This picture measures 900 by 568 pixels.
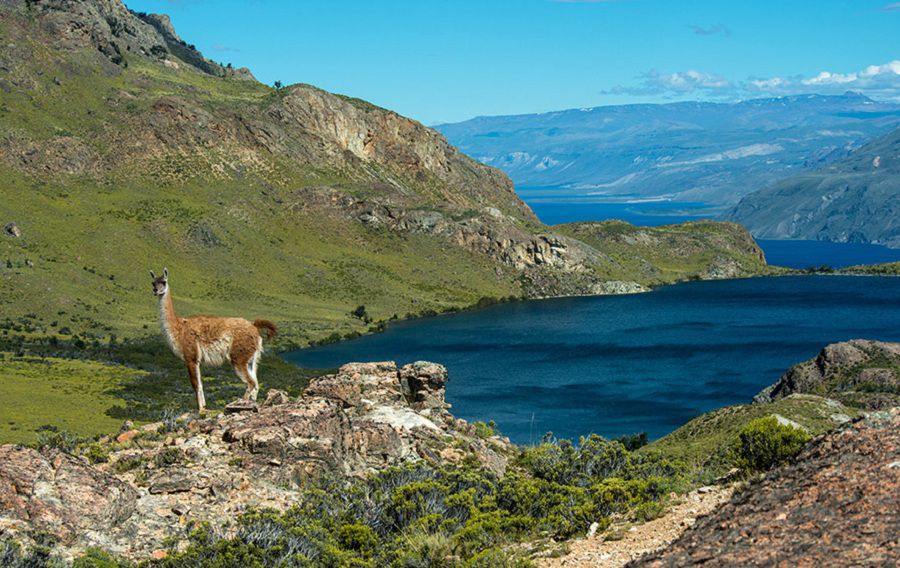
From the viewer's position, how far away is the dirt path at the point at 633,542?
48.8ft

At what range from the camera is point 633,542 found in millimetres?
15641

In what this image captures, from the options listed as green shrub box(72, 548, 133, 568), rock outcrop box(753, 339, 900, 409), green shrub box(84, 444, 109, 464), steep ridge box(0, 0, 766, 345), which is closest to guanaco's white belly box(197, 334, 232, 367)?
green shrub box(84, 444, 109, 464)

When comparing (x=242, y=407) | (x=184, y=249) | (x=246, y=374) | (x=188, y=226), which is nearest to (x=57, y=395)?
(x=246, y=374)

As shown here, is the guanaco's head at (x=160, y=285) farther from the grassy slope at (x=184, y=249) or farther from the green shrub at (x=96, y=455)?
the grassy slope at (x=184, y=249)

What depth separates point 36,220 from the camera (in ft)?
427

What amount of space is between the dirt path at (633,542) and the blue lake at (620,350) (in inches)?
2113

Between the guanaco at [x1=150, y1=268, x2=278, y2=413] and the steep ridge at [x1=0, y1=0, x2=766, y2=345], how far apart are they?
82.6 meters

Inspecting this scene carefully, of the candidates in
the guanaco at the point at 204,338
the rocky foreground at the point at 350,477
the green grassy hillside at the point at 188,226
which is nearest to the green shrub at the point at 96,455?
Answer: the rocky foreground at the point at 350,477

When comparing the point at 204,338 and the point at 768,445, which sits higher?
the point at 204,338

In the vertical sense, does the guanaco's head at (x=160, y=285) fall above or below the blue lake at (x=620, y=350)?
above

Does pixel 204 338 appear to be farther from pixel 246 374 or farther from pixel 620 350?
pixel 620 350

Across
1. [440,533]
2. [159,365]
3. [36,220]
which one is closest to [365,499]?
[440,533]

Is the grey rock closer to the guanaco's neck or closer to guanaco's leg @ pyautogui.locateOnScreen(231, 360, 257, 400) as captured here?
guanaco's leg @ pyautogui.locateOnScreen(231, 360, 257, 400)

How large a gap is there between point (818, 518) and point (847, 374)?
5560 centimetres
